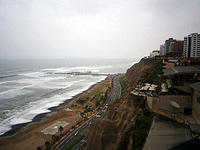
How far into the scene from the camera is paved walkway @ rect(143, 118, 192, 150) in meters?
10.8

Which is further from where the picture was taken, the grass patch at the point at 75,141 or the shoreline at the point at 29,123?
the shoreline at the point at 29,123

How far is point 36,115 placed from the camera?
4047 centimetres

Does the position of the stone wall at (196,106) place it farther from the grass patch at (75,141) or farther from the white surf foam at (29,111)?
the white surf foam at (29,111)

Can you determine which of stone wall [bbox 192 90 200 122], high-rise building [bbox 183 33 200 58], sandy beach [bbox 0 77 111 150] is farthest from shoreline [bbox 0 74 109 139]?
high-rise building [bbox 183 33 200 58]

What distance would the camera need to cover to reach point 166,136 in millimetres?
11812

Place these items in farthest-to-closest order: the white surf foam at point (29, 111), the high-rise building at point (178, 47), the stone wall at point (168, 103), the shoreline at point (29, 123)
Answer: the high-rise building at point (178, 47), the white surf foam at point (29, 111), the shoreline at point (29, 123), the stone wall at point (168, 103)

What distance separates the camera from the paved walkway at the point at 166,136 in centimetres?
1078

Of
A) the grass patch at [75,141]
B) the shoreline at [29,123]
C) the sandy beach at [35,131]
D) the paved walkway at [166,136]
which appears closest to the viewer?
the paved walkway at [166,136]

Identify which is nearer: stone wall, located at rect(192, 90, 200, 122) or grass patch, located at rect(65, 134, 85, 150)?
stone wall, located at rect(192, 90, 200, 122)

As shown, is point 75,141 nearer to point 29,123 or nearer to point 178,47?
point 29,123

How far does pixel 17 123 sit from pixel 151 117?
32889 mm

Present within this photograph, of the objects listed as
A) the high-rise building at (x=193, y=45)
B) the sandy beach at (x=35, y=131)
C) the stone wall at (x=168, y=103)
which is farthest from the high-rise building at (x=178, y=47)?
the stone wall at (x=168, y=103)

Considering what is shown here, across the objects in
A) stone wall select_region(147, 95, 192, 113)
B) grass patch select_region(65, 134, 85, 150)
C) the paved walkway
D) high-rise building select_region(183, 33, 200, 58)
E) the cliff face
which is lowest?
grass patch select_region(65, 134, 85, 150)

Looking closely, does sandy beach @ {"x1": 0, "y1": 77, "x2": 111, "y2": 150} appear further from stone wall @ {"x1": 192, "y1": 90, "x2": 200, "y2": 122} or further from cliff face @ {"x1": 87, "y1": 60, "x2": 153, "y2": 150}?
stone wall @ {"x1": 192, "y1": 90, "x2": 200, "y2": 122}
